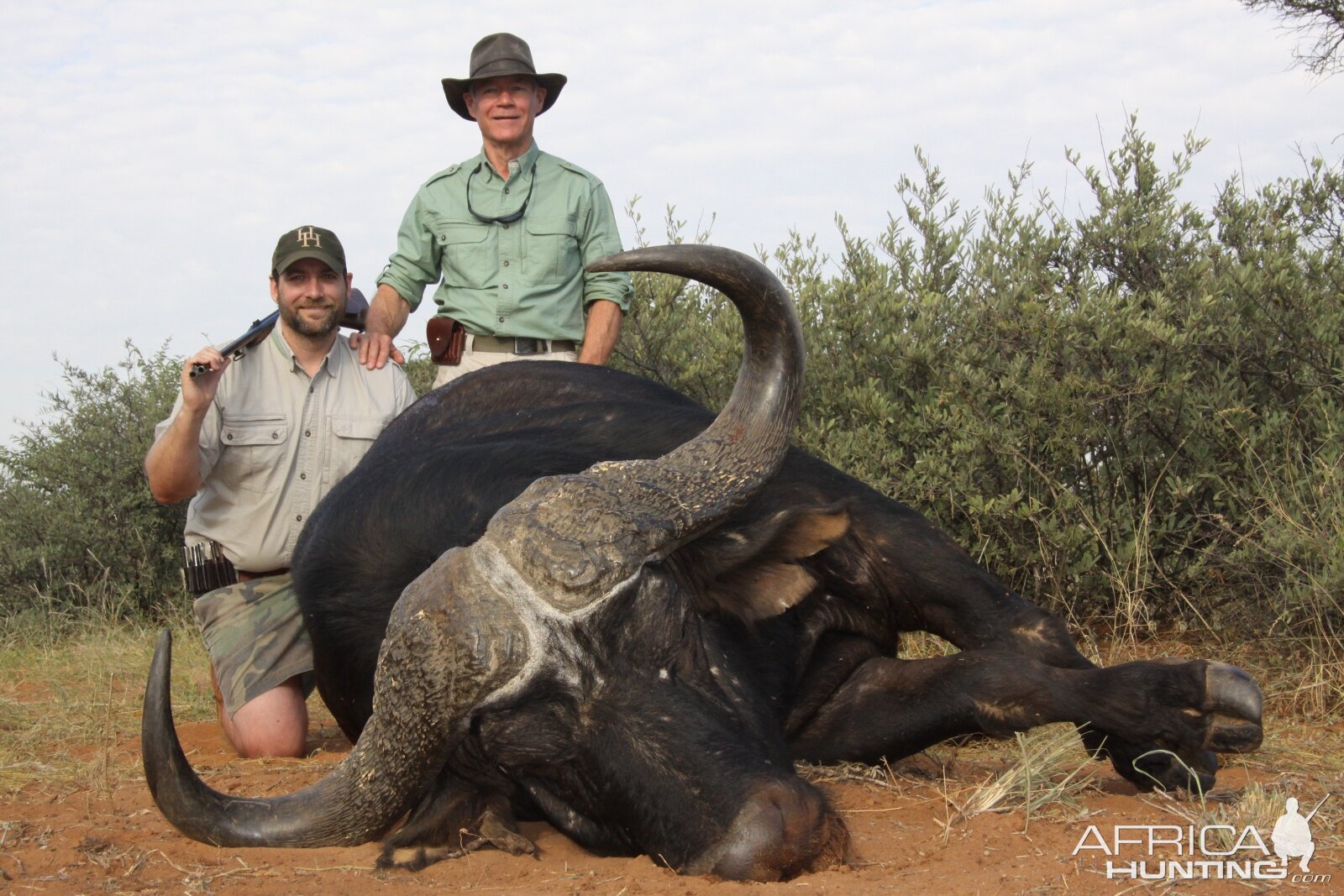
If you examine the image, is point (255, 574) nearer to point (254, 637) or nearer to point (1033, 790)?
point (254, 637)

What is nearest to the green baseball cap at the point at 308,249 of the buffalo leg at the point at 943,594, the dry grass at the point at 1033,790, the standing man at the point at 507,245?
the standing man at the point at 507,245

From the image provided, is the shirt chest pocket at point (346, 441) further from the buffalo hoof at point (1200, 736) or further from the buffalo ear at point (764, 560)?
the buffalo hoof at point (1200, 736)

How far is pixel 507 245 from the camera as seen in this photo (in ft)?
21.7

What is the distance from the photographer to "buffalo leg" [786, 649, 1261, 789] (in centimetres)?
348

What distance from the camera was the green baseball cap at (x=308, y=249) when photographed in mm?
5816

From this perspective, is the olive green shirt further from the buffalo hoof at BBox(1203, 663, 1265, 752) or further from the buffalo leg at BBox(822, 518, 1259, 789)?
the buffalo hoof at BBox(1203, 663, 1265, 752)

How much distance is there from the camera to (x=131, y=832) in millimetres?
3602

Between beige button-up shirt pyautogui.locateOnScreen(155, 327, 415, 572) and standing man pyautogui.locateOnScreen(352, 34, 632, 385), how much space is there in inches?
21.4

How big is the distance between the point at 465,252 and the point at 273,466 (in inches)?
61.9

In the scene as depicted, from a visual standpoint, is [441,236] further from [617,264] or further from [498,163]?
[617,264]

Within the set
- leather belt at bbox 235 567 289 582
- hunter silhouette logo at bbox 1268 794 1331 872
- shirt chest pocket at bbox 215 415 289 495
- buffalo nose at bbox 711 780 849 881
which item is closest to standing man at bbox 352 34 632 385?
shirt chest pocket at bbox 215 415 289 495

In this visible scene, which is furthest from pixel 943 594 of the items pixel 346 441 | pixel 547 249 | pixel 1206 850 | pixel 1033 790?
pixel 547 249

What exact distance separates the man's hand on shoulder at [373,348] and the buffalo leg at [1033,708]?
300 centimetres

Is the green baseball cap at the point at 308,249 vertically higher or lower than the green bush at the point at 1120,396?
higher
